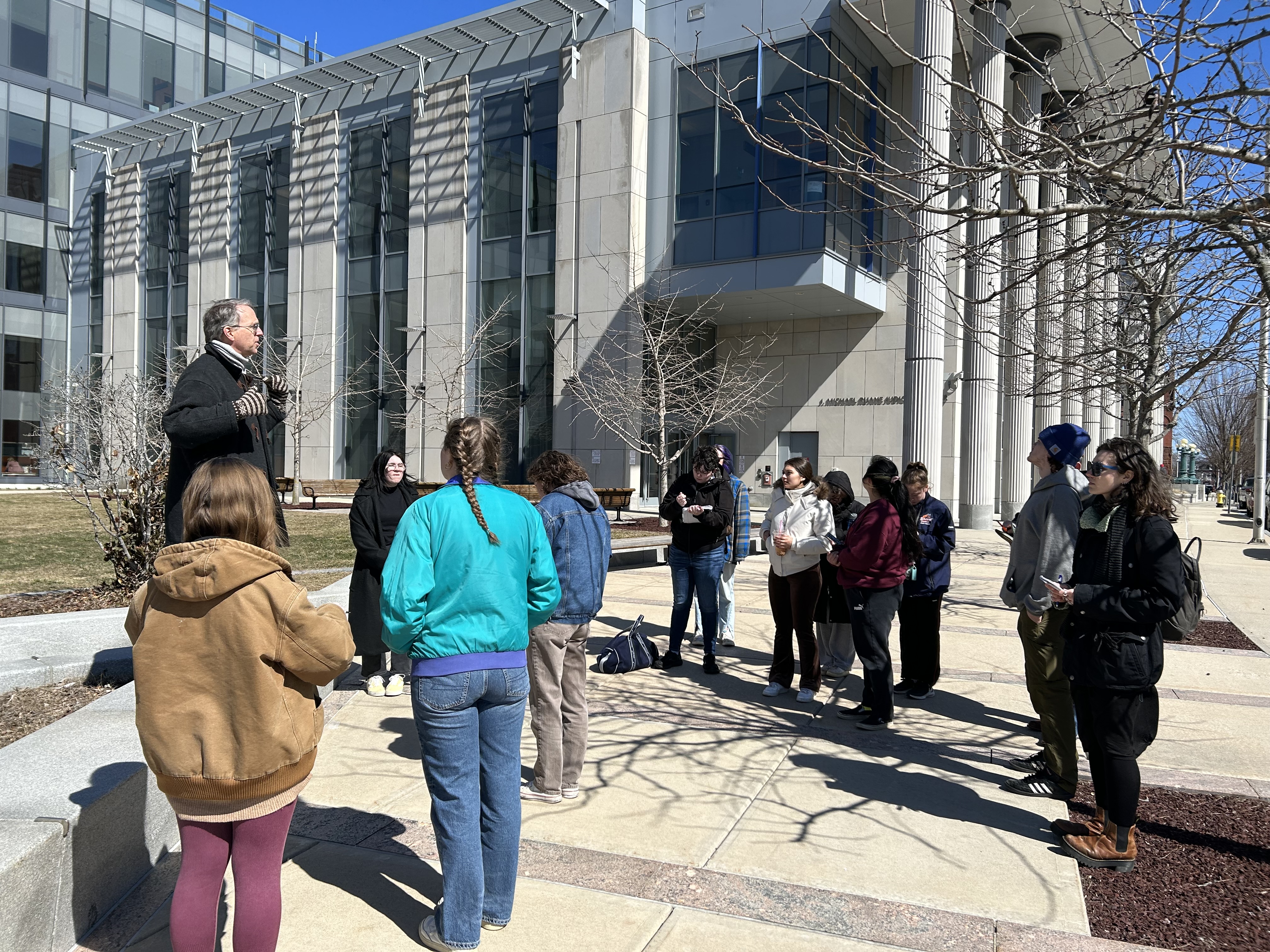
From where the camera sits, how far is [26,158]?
42688 mm

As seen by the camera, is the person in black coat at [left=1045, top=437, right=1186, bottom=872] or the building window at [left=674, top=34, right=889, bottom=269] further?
the building window at [left=674, top=34, right=889, bottom=269]

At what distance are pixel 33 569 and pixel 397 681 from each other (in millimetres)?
7667

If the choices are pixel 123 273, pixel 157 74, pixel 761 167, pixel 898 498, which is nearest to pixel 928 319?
pixel 761 167

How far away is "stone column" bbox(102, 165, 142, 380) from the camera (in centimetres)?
4072

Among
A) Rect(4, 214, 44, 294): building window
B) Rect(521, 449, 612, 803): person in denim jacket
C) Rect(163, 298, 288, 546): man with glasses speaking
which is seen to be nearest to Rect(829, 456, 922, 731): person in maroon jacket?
Rect(521, 449, 612, 803): person in denim jacket

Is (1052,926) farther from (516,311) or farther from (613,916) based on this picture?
(516,311)

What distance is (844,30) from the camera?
24.8 meters

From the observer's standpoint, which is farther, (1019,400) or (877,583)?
(1019,400)

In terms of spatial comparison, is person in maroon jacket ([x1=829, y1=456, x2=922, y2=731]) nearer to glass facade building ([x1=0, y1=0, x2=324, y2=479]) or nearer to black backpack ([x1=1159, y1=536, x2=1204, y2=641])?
black backpack ([x1=1159, y1=536, x2=1204, y2=641])

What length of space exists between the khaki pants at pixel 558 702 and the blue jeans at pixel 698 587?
9.18 ft

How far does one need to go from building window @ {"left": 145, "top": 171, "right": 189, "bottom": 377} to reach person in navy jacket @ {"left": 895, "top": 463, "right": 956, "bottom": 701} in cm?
3810

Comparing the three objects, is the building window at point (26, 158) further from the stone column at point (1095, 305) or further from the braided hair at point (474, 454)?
the braided hair at point (474, 454)

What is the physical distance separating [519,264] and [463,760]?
1101 inches

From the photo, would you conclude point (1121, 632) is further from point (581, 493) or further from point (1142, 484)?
point (581, 493)
